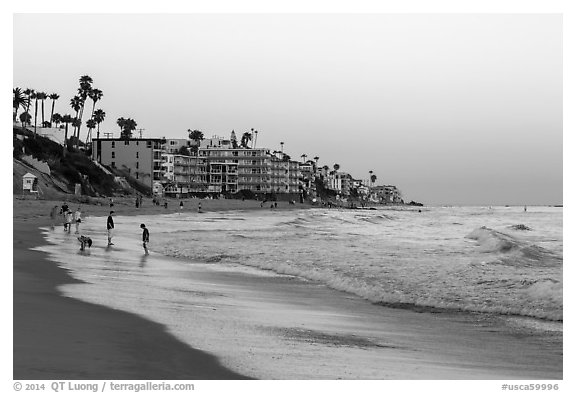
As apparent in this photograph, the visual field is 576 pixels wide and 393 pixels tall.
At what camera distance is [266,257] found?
27469 millimetres

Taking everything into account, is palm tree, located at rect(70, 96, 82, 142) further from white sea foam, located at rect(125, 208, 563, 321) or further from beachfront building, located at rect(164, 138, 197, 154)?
white sea foam, located at rect(125, 208, 563, 321)

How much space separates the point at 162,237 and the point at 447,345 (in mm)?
29406

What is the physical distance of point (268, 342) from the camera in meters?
10.5

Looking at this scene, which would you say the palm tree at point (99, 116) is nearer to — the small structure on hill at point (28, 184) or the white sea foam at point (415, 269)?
the small structure on hill at point (28, 184)

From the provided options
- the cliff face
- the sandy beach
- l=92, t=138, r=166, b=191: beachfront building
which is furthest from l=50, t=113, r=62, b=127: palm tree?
the sandy beach

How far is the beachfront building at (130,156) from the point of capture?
140m

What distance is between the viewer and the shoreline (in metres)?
7.91

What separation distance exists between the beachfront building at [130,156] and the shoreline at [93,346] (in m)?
130

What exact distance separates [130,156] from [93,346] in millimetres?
135541

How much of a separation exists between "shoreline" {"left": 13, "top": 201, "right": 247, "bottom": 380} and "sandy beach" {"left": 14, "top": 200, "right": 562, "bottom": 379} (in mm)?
14

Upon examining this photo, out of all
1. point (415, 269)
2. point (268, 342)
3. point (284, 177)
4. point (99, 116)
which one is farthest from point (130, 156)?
point (268, 342)

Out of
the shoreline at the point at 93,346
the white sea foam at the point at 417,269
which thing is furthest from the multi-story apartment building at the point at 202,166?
the shoreline at the point at 93,346

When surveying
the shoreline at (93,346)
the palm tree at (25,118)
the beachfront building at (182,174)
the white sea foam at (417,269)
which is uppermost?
the palm tree at (25,118)
